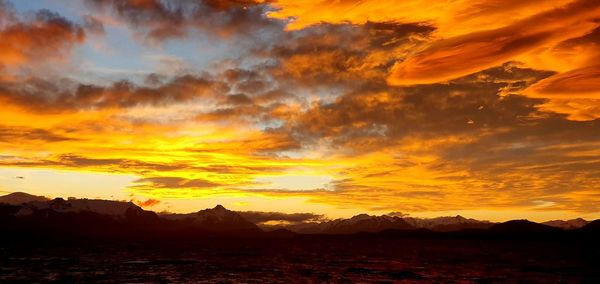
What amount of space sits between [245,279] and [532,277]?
5289cm

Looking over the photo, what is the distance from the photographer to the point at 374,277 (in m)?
90.6

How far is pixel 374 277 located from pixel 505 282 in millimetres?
22011

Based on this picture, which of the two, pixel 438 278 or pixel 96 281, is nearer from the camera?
pixel 96 281

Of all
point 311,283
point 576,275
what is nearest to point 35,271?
point 311,283

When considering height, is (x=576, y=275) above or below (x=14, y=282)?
above

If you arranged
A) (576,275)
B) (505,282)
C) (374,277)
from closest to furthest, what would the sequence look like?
1. (505,282)
2. (374,277)
3. (576,275)

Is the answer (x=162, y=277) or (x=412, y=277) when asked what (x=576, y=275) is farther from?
(x=162, y=277)

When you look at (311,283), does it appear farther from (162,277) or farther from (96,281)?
(96,281)

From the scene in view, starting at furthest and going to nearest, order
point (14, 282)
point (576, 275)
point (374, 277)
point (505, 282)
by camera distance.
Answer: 1. point (576, 275)
2. point (374, 277)
3. point (505, 282)
4. point (14, 282)

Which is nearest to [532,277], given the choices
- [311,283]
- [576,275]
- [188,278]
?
[576,275]

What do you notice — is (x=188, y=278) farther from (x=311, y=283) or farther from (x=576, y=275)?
(x=576, y=275)

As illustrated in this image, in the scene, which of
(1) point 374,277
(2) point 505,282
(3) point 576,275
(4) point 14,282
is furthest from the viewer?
(3) point 576,275

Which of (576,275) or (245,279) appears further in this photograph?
(576,275)

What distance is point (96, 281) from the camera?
269 feet
